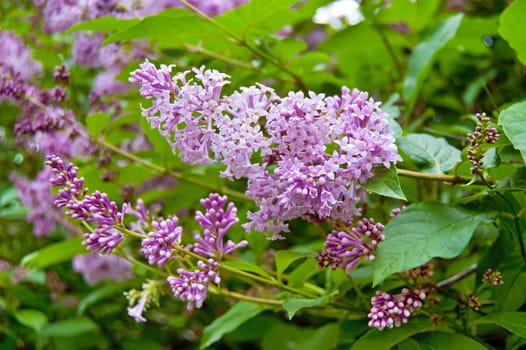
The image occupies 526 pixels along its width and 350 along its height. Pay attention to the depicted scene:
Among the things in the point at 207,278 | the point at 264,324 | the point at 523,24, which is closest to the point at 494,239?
the point at 523,24

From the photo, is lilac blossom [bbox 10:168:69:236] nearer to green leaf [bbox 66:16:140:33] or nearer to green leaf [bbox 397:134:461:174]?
green leaf [bbox 66:16:140:33]

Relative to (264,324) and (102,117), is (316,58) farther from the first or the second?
(264,324)

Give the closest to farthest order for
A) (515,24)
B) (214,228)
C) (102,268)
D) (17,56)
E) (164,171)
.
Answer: (214,228)
(515,24)
(164,171)
(17,56)
(102,268)

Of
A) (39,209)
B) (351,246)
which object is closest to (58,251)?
(39,209)

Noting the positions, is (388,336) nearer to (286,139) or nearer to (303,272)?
(303,272)

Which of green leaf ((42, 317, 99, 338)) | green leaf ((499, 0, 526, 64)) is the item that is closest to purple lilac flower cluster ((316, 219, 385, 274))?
green leaf ((499, 0, 526, 64))

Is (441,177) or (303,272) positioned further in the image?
(303,272)
